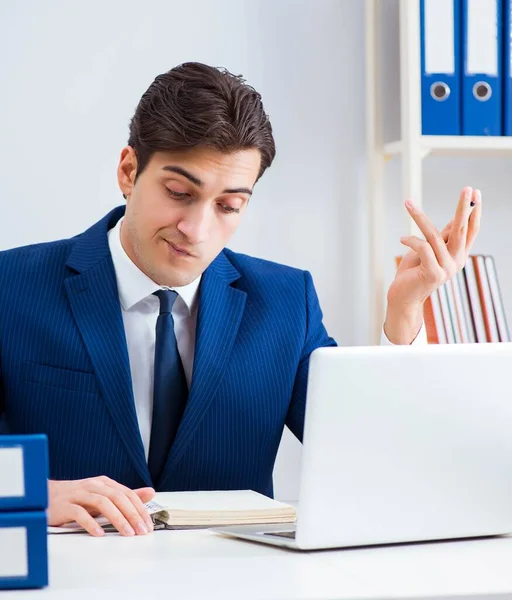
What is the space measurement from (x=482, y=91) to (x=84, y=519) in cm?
157

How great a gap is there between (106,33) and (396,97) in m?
0.80

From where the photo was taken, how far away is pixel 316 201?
2574 mm

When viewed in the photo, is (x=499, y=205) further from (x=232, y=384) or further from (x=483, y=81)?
(x=232, y=384)

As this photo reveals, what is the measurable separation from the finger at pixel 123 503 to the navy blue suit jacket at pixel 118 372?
412 mm

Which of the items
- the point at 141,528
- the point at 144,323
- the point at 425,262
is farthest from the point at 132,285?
the point at 141,528

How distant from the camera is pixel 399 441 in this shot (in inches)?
41.9

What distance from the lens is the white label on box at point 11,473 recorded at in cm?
93

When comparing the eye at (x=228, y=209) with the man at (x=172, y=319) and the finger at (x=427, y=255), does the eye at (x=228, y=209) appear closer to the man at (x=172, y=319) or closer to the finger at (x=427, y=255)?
the man at (x=172, y=319)

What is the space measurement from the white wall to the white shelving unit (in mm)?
78

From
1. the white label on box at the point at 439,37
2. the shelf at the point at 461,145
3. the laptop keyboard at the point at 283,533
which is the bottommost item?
the laptop keyboard at the point at 283,533

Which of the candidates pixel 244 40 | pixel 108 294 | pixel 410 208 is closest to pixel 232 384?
pixel 108 294

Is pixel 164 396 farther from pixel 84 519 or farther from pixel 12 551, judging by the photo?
pixel 12 551

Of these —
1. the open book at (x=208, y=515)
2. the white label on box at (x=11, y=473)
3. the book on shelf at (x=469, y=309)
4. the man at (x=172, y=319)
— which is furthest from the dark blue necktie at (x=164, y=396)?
the book on shelf at (x=469, y=309)

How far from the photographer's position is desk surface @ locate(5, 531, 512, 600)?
898 millimetres
